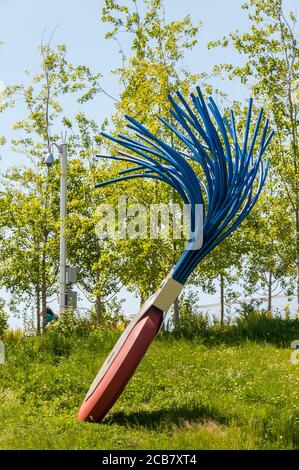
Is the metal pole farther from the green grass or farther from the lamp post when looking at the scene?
the green grass

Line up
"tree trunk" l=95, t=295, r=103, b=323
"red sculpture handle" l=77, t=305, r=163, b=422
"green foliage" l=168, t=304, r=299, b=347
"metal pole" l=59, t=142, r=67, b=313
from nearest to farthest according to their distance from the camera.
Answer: "red sculpture handle" l=77, t=305, r=163, b=422, "green foliage" l=168, t=304, r=299, b=347, "metal pole" l=59, t=142, r=67, b=313, "tree trunk" l=95, t=295, r=103, b=323

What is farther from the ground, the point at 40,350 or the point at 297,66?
the point at 297,66

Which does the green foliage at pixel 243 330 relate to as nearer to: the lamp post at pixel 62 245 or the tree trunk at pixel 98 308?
the lamp post at pixel 62 245

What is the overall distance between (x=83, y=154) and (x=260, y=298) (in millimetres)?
7224

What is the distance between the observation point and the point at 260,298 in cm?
2127

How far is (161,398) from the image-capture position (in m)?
8.94

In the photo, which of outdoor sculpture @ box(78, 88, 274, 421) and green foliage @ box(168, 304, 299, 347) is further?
green foliage @ box(168, 304, 299, 347)

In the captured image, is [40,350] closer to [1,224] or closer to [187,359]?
[187,359]

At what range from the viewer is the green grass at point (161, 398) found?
299 inches

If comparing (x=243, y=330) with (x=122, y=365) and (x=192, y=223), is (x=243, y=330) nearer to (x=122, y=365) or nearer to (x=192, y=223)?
(x=192, y=223)

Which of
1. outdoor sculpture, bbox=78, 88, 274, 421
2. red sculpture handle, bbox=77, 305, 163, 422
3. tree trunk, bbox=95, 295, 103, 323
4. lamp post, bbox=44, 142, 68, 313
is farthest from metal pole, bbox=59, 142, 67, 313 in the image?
red sculpture handle, bbox=77, 305, 163, 422

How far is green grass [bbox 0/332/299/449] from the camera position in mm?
7598
